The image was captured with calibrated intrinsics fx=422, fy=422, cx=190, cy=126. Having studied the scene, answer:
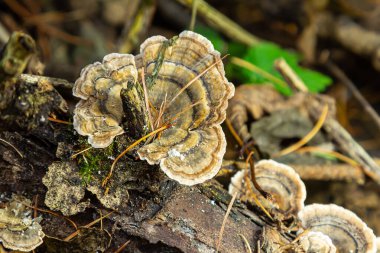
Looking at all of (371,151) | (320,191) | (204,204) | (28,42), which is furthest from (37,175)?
(371,151)

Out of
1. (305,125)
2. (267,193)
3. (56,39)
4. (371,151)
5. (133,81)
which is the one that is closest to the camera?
(133,81)

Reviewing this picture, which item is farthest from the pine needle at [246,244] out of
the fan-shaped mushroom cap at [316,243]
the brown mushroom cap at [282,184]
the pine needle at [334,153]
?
the pine needle at [334,153]

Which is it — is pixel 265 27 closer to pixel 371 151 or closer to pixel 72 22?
pixel 371 151

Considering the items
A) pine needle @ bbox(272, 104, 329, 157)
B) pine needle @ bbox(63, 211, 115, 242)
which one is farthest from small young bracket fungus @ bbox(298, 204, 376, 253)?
pine needle @ bbox(63, 211, 115, 242)

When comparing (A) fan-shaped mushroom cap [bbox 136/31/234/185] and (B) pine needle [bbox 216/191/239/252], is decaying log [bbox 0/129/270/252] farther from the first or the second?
(A) fan-shaped mushroom cap [bbox 136/31/234/185]

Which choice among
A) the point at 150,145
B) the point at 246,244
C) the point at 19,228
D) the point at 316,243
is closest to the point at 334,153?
the point at 316,243

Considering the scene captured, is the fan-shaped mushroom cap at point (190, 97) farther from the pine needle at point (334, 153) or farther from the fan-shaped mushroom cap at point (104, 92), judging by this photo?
the pine needle at point (334, 153)
